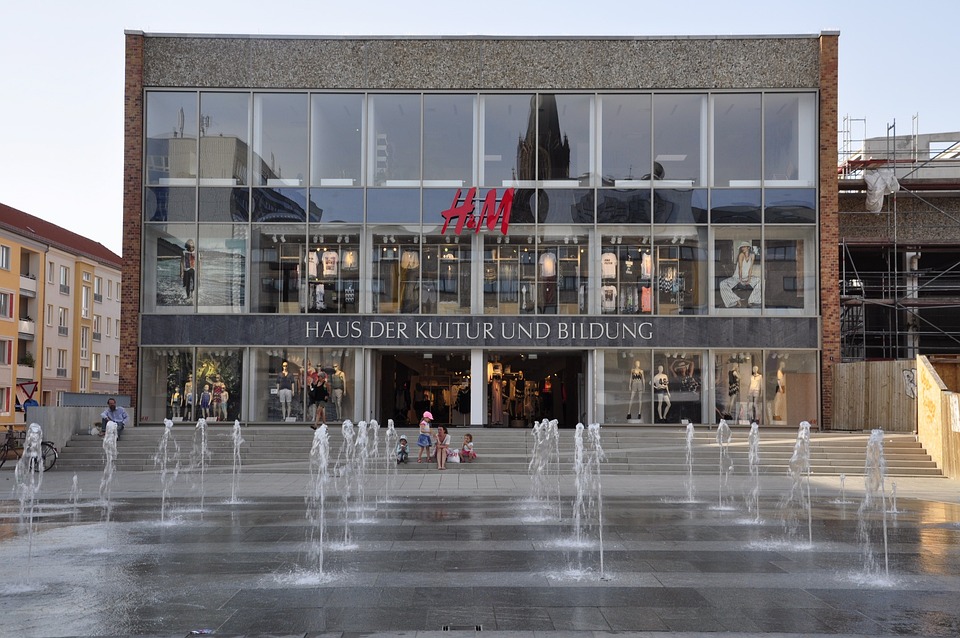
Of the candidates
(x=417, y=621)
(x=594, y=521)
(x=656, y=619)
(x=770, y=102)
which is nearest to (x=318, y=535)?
(x=594, y=521)

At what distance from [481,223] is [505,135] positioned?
3.19m

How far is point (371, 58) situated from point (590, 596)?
27.0m

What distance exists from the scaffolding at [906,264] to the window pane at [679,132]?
695 centimetres

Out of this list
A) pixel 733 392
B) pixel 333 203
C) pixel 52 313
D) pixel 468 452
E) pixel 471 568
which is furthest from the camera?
pixel 52 313

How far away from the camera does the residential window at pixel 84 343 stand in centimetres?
7406

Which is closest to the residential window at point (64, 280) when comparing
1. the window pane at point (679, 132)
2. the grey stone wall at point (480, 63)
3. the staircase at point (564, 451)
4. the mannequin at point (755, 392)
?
the grey stone wall at point (480, 63)

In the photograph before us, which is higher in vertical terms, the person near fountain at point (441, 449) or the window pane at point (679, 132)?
the window pane at point (679, 132)

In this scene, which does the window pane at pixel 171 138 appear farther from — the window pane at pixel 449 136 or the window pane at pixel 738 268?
the window pane at pixel 738 268

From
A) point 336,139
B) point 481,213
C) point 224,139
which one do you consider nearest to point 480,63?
point 481,213

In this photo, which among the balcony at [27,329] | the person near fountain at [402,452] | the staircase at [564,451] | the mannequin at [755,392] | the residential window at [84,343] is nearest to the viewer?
the staircase at [564,451]

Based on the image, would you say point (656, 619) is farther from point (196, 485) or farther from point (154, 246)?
point (154, 246)

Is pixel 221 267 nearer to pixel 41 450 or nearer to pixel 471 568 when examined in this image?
pixel 41 450

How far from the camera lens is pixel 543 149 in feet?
110

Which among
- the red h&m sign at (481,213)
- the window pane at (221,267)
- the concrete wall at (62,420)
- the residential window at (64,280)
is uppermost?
the residential window at (64,280)
